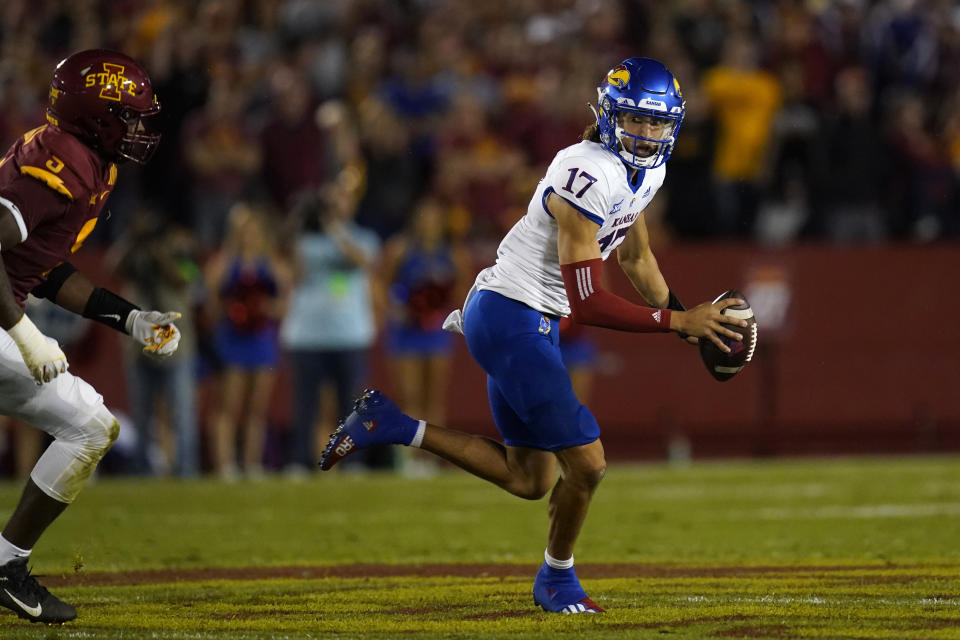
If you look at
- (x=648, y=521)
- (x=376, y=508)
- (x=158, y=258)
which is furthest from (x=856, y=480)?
(x=158, y=258)

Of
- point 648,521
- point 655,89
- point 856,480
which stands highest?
point 655,89

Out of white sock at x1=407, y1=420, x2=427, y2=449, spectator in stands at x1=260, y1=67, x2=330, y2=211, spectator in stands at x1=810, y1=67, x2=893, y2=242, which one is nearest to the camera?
white sock at x1=407, y1=420, x2=427, y2=449

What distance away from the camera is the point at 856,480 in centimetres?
1127

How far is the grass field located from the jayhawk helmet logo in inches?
78.4

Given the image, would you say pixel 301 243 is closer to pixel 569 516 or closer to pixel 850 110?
pixel 850 110

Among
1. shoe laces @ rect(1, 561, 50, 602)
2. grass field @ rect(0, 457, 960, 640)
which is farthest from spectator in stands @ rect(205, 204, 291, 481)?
shoe laces @ rect(1, 561, 50, 602)

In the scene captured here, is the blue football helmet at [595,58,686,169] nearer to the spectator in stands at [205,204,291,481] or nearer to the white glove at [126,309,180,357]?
the white glove at [126,309,180,357]

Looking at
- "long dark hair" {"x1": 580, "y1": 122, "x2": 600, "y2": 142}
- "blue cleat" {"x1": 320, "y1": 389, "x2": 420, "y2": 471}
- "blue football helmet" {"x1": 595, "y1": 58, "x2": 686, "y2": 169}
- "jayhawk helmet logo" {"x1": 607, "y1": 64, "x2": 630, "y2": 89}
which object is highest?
"jayhawk helmet logo" {"x1": 607, "y1": 64, "x2": 630, "y2": 89}

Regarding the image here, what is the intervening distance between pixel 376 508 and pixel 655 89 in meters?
4.86

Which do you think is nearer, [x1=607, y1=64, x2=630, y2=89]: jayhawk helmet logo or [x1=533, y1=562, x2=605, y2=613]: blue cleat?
[x1=533, y1=562, x2=605, y2=613]: blue cleat

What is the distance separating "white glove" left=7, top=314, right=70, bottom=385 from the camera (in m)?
5.22

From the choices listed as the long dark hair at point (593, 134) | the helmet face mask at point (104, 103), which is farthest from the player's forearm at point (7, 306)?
the long dark hair at point (593, 134)

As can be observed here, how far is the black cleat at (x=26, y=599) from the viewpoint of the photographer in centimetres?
545

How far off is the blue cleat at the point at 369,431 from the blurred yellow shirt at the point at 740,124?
321 inches
